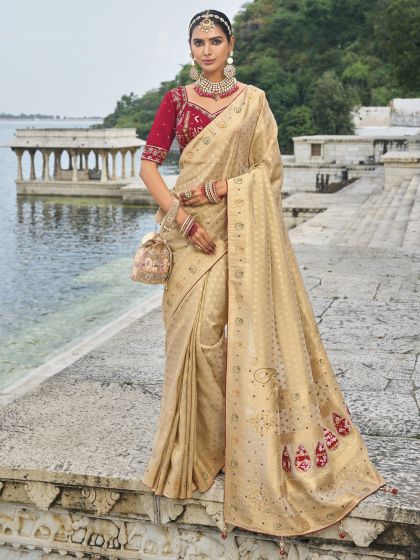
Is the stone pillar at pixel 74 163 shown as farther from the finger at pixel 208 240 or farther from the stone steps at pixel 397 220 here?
the finger at pixel 208 240

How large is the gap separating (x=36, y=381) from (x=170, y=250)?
2.44 metres

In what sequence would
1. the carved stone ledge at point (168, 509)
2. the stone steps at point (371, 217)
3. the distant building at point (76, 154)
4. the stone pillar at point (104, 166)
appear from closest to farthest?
the carved stone ledge at point (168, 509) < the stone steps at point (371, 217) < the distant building at point (76, 154) < the stone pillar at point (104, 166)

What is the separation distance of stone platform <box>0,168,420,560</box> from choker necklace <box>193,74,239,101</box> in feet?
4.11

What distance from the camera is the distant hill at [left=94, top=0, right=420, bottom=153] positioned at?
3150 centimetres

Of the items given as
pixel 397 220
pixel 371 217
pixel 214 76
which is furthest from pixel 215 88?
pixel 371 217

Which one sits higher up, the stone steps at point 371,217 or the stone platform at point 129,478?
the stone steps at point 371,217

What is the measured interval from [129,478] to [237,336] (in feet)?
2.07

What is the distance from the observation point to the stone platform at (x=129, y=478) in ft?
8.01

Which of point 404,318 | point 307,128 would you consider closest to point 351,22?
point 307,128

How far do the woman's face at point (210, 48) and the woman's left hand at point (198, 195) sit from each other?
0.37 meters

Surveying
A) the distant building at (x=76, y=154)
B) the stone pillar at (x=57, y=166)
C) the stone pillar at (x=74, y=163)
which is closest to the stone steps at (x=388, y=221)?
the distant building at (x=76, y=154)

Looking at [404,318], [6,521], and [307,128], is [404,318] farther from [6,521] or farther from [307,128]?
[307,128]

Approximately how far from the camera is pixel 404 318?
5055mm

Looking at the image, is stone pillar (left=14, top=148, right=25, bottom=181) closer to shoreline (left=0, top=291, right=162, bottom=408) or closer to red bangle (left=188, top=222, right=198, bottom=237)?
shoreline (left=0, top=291, right=162, bottom=408)
